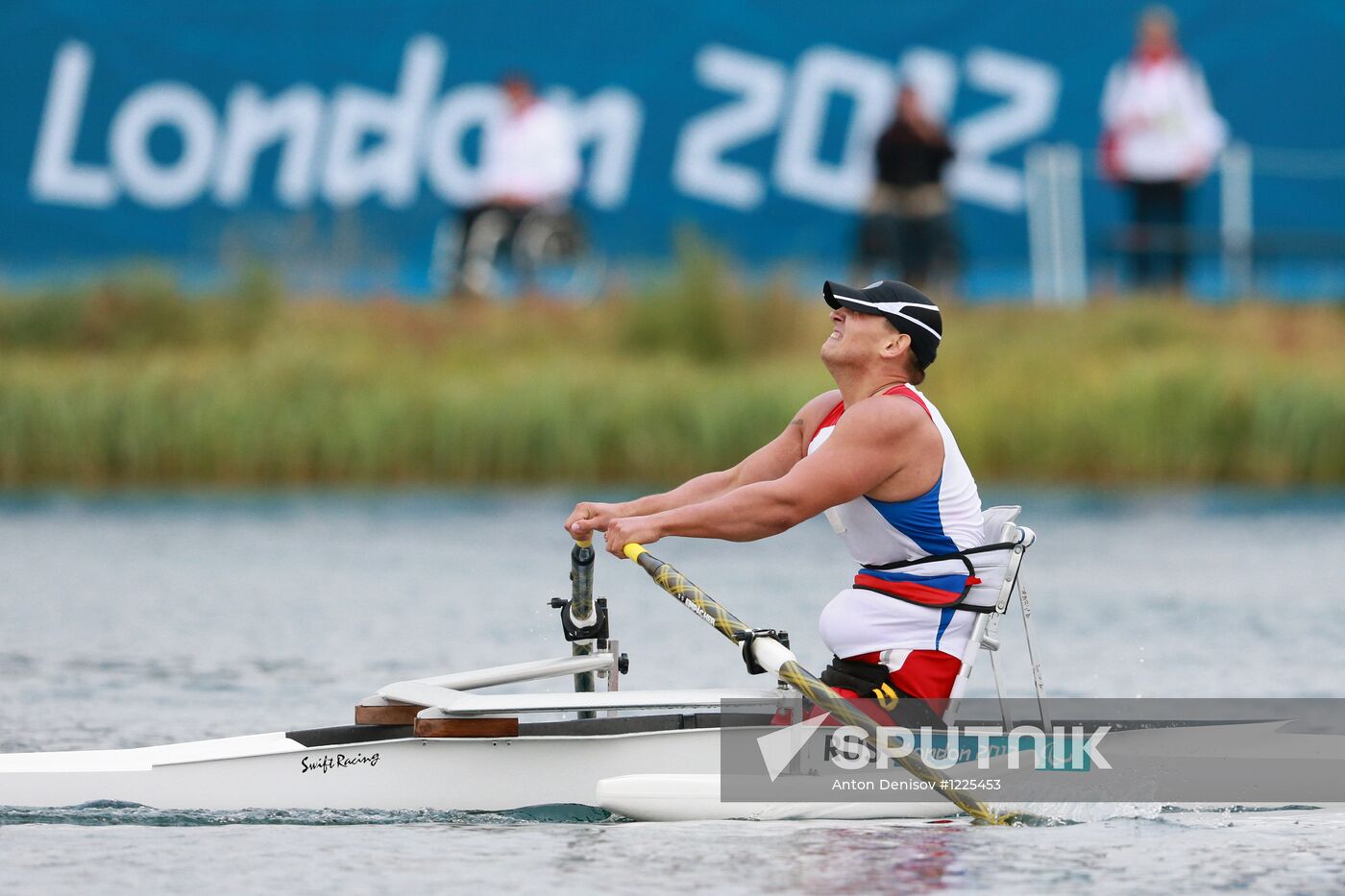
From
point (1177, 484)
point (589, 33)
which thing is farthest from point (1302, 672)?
point (589, 33)

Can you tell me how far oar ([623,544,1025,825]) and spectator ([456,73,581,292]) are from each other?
14.4m

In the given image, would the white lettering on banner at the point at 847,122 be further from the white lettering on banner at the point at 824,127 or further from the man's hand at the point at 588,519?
the man's hand at the point at 588,519

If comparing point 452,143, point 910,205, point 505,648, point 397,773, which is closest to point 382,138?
point 452,143

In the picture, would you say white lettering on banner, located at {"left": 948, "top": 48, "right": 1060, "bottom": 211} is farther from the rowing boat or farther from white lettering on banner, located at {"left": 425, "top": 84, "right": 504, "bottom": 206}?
the rowing boat

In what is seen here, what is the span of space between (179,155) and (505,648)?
14836mm

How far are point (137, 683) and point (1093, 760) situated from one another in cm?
500

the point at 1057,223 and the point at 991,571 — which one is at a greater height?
the point at 1057,223

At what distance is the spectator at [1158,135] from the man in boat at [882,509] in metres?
13.5

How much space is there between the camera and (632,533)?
25.5ft

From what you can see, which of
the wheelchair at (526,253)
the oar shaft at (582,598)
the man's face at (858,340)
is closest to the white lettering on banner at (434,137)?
the wheelchair at (526,253)

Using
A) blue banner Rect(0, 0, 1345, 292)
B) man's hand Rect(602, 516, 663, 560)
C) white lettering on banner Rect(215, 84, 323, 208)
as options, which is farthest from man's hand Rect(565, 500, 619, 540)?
white lettering on banner Rect(215, 84, 323, 208)

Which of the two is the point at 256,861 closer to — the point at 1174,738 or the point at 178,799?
the point at 178,799

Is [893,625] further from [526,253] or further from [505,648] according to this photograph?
[526,253]

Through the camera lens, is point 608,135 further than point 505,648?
Yes
